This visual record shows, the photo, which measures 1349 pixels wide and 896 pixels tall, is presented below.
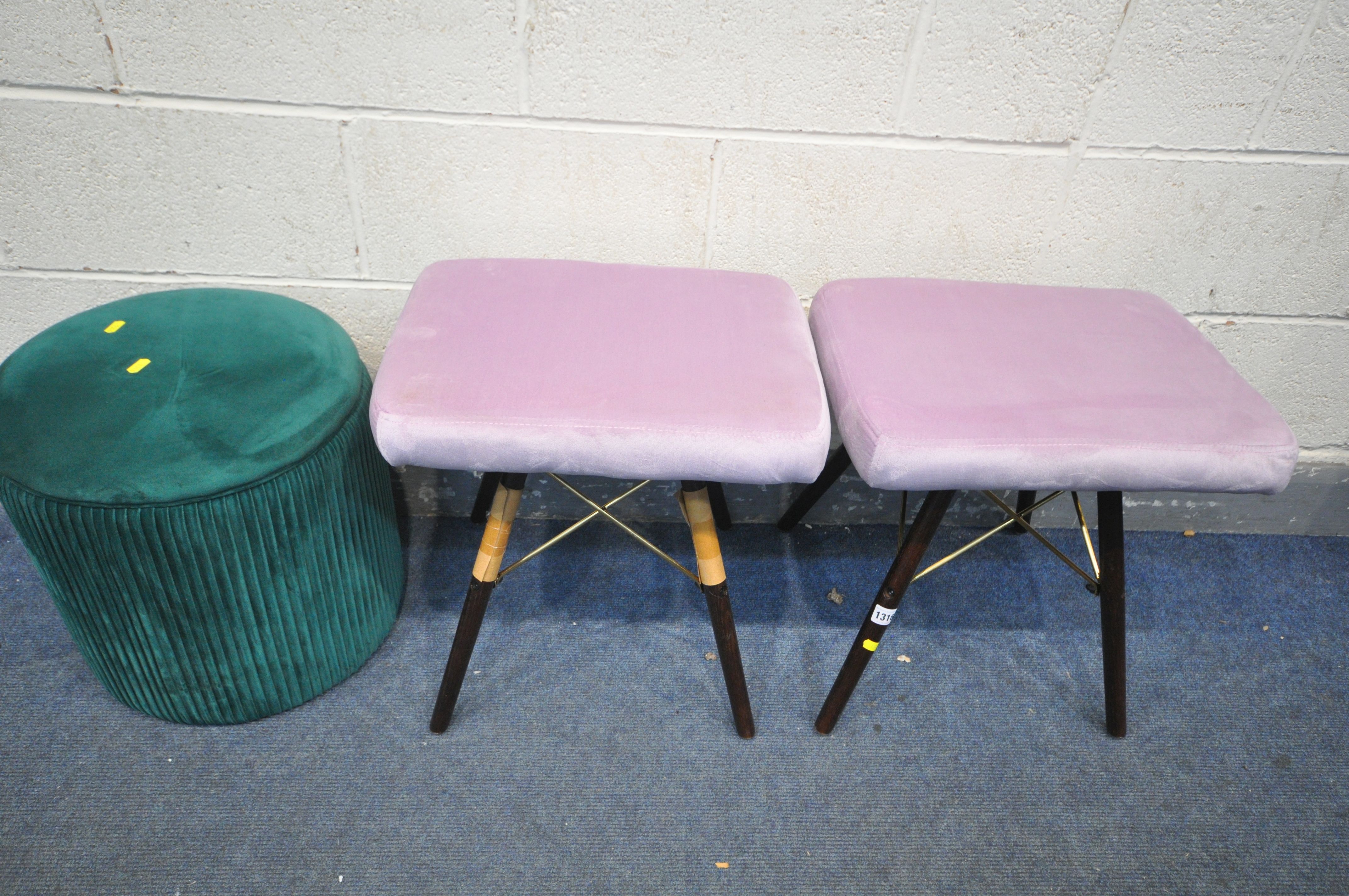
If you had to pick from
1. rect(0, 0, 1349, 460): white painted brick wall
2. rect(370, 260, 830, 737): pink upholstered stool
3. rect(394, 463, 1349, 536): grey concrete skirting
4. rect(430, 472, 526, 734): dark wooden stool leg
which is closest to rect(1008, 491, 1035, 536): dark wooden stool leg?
rect(394, 463, 1349, 536): grey concrete skirting

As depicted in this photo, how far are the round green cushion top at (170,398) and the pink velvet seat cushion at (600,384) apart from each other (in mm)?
171

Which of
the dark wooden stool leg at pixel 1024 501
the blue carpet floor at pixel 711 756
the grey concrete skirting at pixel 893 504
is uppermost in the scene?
the dark wooden stool leg at pixel 1024 501

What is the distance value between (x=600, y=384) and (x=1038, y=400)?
491 millimetres

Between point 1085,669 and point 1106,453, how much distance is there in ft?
2.11

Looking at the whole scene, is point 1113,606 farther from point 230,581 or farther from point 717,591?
point 230,581

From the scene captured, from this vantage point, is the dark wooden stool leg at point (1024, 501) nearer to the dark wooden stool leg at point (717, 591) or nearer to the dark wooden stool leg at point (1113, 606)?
the dark wooden stool leg at point (1113, 606)

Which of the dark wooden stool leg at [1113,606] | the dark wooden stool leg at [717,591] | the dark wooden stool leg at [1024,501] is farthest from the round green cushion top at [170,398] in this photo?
the dark wooden stool leg at [1024,501]

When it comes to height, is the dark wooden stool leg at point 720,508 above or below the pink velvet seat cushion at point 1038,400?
below

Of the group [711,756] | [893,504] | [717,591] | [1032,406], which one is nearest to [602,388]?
[717,591]

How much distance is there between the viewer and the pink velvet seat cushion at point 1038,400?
0.90 m

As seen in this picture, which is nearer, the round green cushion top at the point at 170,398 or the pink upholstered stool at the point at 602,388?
the pink upholstered stool at the point at 602,388

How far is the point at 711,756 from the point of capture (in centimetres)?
123

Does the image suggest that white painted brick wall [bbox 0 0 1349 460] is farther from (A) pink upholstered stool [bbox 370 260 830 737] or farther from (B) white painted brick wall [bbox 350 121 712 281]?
(A) pink upholstered stool [bbox 370 260 830 737]

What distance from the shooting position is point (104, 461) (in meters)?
0.97
